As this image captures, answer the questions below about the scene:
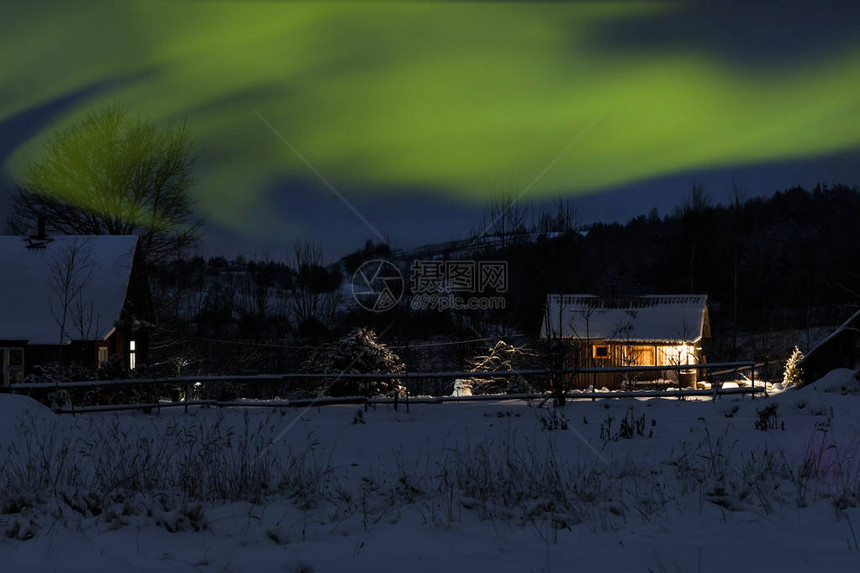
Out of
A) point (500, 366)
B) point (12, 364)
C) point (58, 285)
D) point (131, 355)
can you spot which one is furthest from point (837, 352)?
point (12, 364)

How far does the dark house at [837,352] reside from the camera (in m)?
25.4

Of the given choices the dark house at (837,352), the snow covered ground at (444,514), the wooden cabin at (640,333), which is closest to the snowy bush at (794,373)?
the dark house at (837,352)

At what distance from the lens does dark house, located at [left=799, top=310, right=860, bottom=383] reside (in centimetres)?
2539

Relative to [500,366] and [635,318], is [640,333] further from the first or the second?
[500,366]

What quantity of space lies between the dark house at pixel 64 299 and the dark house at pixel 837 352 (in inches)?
1000

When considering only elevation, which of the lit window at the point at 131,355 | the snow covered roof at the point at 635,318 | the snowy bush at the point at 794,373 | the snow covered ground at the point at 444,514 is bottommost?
the snow covered ground at the point at 444,514

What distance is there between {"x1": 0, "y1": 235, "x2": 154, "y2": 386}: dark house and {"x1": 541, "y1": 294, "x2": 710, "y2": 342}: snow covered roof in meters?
22.1

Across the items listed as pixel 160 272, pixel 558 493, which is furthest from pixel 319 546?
pixel 160 272

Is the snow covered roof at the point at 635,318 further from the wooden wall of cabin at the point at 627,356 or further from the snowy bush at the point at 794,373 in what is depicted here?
the snowy bush at the point at 794,373

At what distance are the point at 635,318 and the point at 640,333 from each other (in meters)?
1.25

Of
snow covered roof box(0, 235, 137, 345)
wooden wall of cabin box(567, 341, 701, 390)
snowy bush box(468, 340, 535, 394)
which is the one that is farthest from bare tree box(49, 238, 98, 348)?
wooden wall of cabin box(567, 341, 701, 390)

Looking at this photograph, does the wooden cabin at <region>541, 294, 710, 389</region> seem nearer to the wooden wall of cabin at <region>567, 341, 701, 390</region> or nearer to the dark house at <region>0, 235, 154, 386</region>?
the wooden wall of cabin at <region>567, 341, 701, 390</region>

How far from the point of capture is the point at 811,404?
14.9m

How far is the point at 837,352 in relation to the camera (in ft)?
86.4
